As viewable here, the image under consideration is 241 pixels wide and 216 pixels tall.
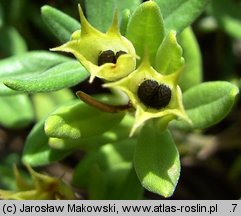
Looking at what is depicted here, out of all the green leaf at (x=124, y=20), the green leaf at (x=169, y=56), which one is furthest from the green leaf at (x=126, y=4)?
the green leaf at (x=169, y=56)

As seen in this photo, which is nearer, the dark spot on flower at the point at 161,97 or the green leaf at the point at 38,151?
the dark spot on flower at the point at 161,97

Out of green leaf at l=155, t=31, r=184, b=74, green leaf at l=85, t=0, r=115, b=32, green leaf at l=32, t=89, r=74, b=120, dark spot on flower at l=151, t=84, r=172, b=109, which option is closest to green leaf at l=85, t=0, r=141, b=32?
green leaf at l=85, t=0, r=115, b=32

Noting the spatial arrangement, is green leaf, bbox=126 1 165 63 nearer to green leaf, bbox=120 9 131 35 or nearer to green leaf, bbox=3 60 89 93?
green leaf, bbox=120 9 131 35

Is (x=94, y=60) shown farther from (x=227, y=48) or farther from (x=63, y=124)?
(x=227, y=48)

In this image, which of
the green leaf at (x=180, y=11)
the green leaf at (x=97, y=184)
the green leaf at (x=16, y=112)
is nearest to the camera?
the green leaf at (x=180, y=11)

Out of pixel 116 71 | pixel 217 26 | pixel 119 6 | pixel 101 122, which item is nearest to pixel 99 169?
pixel 101 122

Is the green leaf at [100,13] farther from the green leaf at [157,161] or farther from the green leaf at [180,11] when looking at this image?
the green leaf at [157,161]

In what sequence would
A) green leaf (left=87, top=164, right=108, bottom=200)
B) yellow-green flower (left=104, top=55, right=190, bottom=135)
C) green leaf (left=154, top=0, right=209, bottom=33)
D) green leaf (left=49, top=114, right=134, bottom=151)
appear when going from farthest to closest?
green leaf (left=87, top=164, right=108, bottom=200)
green leaf (left=49, top=114, right=134, bottom=151)
green leaf (left=154, top=0, right=209, bottom=33)
yellow-green flower (left=104, top=55, right=190, bottom=135)

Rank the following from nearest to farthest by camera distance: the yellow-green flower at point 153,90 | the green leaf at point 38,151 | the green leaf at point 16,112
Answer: the yellow-green flower at point 153,90 < the green leaf at point 38,151 < the green leaf at point 16,112
